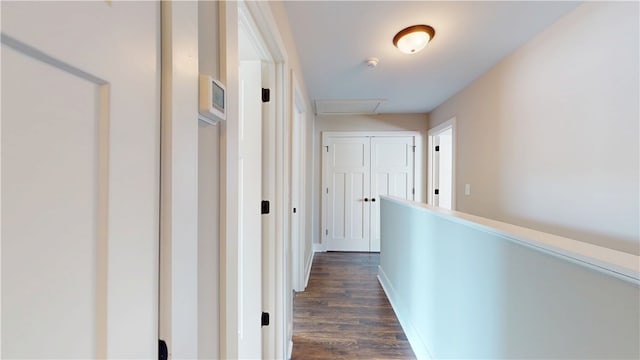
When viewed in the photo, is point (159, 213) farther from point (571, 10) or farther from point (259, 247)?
point (571, 10)

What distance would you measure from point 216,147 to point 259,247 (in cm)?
96

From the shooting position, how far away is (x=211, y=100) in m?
0.60

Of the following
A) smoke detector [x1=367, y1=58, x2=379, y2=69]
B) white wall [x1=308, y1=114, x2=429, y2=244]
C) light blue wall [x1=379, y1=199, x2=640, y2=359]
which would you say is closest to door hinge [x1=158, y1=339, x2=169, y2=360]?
light blue wall [x1=379, y1=199, x2=640, y2=359]

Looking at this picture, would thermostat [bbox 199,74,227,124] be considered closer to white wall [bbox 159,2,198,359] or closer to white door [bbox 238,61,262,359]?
white wall [bbox 159,2,198,359]

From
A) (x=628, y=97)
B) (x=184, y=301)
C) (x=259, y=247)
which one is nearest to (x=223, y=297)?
(x=184, y=301)

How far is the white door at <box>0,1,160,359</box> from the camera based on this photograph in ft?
0.89

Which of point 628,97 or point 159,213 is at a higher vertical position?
point 628,97

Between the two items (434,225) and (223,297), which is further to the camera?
(434,225)

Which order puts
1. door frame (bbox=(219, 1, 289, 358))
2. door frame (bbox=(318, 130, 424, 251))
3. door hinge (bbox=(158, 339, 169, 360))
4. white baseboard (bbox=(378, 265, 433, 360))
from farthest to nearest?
1. door frame (bbox=(318, 130, 424, 251))
2. white baseboard (bbox=(378, 265, 433, 360))
3. door frame (bbox=(219, 1, 289, 358))
4. door hinge (bbox=(158, 339, 169, 360))

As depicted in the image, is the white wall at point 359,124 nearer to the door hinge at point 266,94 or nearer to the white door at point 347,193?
the white door at point 347,193

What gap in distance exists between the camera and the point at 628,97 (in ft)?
4.66

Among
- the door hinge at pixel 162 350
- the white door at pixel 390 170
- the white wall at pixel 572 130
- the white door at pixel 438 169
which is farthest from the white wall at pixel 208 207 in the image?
the white door at pixel 438 169

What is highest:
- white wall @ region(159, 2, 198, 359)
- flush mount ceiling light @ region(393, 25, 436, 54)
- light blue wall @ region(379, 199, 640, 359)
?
flush mount ceiling light @ region(393, 25, 436, 54)

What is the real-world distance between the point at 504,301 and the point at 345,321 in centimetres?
147
